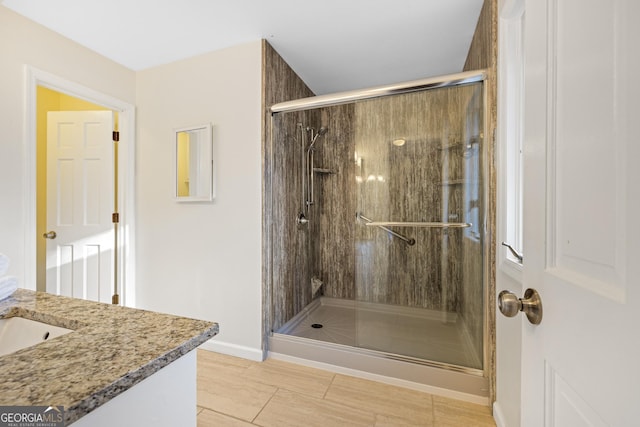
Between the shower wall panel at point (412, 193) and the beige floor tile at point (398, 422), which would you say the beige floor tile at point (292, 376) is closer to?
the beige floor tile at point (398, 422)

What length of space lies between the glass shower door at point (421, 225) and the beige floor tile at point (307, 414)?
0.48m

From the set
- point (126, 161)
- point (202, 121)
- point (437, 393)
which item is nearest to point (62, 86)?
point (126, 161)

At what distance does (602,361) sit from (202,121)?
8.09 feet

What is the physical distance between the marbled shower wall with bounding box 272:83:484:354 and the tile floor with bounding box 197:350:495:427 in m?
0.46

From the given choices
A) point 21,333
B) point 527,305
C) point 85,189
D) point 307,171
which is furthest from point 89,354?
point 85,189

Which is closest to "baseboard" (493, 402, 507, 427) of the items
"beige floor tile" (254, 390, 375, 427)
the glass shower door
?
the glass shower door

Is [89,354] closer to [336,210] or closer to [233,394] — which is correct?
[233,394]

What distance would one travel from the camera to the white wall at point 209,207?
78.4 inches

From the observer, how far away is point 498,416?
133cm

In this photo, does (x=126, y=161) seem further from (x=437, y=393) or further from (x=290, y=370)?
(x=437, y=393)

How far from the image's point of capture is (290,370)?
1812mm

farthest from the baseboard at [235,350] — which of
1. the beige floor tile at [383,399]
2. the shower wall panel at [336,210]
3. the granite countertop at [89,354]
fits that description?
the granite countertop at [89,354]

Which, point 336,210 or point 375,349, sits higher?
point 336,210

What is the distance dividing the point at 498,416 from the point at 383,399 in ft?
1.92
